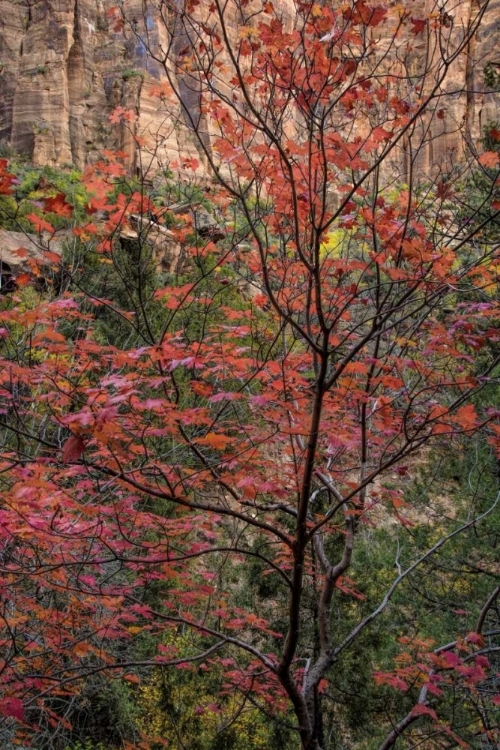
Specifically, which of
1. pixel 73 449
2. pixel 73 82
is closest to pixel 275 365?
pixel 73 449

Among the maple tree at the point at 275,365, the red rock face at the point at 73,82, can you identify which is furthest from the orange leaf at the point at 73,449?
the red rock face at the point at 73,82

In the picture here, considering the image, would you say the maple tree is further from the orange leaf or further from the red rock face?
the red rock face

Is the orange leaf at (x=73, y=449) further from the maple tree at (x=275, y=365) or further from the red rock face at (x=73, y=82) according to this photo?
the red rock face at (x=73, y=82)

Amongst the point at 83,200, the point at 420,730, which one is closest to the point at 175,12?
the point at 420,730

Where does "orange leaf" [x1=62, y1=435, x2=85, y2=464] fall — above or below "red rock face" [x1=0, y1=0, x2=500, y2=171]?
below

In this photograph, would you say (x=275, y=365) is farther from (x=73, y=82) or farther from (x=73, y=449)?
(x=73, y=82)

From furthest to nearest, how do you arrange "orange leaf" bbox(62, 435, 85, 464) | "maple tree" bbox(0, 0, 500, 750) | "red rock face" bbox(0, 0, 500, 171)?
"red rock face" bbox(0, 0, 500, 171)
"maple tree" bbox(0, 0, 500, 750)
"orange leaf" bbox(62, 435, 85, 464)

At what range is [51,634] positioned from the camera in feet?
15.0

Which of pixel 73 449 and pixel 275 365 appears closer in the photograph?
pixel 73 449

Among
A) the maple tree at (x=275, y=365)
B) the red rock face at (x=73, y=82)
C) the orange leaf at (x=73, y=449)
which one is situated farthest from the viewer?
the red rock face at (x=73, y=82)

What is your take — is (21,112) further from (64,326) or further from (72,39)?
(64,326)

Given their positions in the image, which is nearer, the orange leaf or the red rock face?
the orange leaf

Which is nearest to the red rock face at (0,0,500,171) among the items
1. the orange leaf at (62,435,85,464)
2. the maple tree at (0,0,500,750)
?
the maple tree at (0,0,500,750)

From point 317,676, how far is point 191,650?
468 cm
